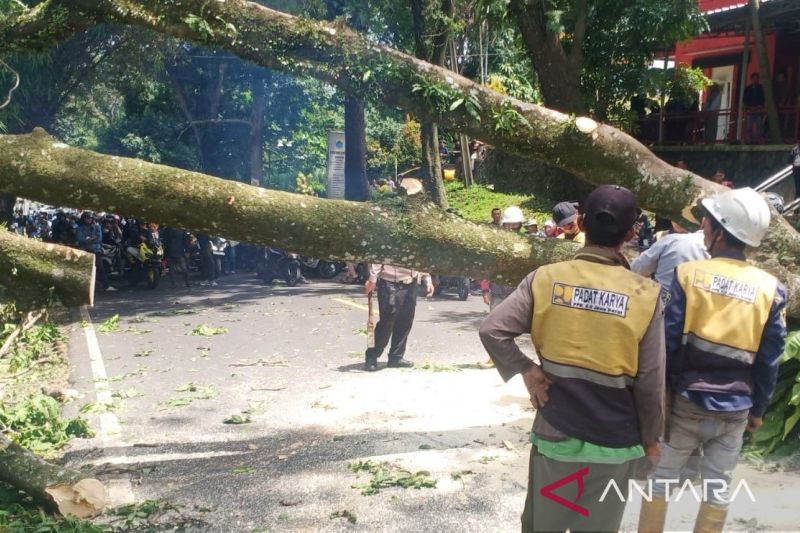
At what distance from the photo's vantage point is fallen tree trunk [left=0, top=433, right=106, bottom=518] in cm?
486

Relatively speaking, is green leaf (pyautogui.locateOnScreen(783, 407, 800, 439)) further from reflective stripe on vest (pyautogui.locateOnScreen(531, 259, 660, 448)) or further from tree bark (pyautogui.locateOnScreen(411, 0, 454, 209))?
tree bark (pyautogui.locateOnScreen(411, 0, 454, 209))

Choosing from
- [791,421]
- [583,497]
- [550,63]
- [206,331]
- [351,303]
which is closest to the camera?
[583,497]

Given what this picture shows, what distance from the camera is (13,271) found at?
5012 millimetres

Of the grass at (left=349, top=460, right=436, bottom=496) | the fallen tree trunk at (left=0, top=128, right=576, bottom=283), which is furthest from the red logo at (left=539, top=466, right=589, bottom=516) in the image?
the fallen tree trunk at (left=0, top=128, right=576, bottom=283)

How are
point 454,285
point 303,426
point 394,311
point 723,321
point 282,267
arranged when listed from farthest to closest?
1. point 282,267
2. point 454,285
3. point 394,311
4. point 303,426
5. point 723,321

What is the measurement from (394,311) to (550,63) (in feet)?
24.2

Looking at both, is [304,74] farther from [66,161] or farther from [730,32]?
[730,32]

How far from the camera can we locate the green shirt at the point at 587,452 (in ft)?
10.2

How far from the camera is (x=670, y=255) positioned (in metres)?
4.61

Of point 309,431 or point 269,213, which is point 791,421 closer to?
point 309,431

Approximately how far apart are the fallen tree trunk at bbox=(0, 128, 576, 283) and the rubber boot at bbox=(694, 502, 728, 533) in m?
2.27

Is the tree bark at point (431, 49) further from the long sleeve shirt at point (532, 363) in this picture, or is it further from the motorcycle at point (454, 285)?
the long sleeve shirt at point (532, 363)

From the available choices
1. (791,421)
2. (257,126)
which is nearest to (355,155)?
(257,126)

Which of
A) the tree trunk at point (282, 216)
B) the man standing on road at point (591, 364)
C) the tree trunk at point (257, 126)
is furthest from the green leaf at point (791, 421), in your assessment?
the tree trunk at point (257, 126)
